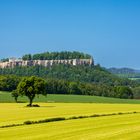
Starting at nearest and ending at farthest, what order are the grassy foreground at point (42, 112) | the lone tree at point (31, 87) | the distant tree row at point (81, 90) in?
the grassy foreground at point (42, 112)
the lone tree at point (31, 87)
the distant tree row at point (81, 90)

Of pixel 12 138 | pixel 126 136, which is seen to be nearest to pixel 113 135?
pixel 126 136

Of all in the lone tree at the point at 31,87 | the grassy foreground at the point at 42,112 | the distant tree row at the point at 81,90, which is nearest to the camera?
the grassy foreground at the point at 42,112

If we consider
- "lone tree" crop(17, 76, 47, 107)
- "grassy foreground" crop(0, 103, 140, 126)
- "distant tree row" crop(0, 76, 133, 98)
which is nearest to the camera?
"grassy foreground" crop(0, 103, 140, 126)

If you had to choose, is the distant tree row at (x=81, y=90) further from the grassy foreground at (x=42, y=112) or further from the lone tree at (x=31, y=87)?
the grassy foreground at (x=42, y=112)

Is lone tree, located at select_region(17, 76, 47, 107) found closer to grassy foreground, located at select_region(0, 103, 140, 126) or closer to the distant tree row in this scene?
grassy foreground, located at select_region(0, 103, 140, 126)

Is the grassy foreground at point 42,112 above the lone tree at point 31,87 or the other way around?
the other way around

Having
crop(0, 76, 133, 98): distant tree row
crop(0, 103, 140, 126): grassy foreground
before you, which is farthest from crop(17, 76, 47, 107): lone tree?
crop(0, 76, 133, 98): distant tree row

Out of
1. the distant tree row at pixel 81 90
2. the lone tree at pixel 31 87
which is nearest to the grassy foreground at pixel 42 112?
the lone tree at pixel 31 87

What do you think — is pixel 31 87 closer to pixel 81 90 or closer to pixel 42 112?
pixel 42 112

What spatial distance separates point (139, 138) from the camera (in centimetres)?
2930

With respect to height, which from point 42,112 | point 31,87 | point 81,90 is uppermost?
point 81,90

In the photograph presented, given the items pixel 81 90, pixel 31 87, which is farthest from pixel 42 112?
pixel 81 90

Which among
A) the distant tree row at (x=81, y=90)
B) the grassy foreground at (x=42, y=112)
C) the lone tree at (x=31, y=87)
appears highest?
the distant tree row at (x=81, y=90)

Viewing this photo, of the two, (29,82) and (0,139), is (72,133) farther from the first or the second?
(29,82)
